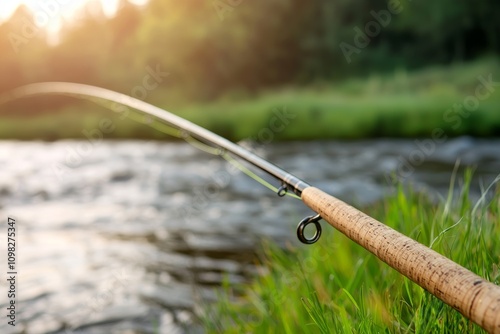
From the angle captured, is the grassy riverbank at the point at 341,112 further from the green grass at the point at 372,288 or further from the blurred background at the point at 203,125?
the green grass at the point at 372,288

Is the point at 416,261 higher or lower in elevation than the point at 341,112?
lower

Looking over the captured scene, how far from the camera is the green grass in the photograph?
1.72 m

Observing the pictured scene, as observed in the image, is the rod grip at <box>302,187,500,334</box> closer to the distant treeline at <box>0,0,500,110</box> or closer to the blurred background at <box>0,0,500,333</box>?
the blurred background at <box>0,0,500,333</box>

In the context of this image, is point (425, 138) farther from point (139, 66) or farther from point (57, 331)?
point (139, 66)

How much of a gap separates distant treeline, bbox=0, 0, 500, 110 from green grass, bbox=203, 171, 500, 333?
21.7 metres

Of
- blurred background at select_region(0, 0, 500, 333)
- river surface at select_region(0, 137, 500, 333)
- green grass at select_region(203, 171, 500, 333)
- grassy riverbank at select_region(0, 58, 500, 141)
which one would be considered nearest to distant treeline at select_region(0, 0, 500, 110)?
blurred background at select_region(0, 0, 500, 333)

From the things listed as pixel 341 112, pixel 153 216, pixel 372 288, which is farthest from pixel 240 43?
pixel 372 288

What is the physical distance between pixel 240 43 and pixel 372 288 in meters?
24.0

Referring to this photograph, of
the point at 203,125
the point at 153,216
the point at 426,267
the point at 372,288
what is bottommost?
the point at 426,267

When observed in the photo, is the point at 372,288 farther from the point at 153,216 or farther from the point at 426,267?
the point at 153,216

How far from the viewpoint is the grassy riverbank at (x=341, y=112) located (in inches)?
623

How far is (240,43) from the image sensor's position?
25703 mm

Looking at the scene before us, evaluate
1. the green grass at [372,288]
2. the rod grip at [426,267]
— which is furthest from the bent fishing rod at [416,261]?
the green grass at [372,288]

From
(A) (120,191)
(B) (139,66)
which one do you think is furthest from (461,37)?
(A) (120,191)
